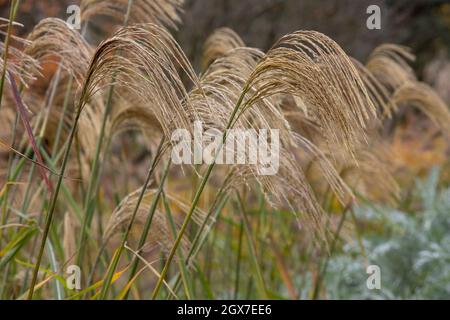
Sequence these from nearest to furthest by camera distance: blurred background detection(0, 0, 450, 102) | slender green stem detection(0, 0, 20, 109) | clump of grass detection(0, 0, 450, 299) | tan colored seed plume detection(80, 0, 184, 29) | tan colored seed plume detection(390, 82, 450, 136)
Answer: clump of grass detection(0, 0, 450, 299), slender green stem detection(0, 0, 20, 109), tan colored seed plume detection(80, 0, 184, 29), tan colored seed plume detection(390, 82, 450, 136), blurred background detection(0, 0, 450, 102)

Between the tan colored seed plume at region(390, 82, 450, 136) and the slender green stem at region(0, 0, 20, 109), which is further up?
the tan colored seed plume at region(390, 82, 450, 136)

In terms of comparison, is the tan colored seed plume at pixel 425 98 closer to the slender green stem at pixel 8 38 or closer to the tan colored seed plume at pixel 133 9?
the tan colored seed plume at pixel 133 9

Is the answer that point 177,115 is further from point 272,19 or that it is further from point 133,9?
point 272,19

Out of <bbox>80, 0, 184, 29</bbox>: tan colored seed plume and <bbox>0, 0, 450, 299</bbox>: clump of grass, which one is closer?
<bbox>0, 0, 450, 299</bbox>: clump of grass

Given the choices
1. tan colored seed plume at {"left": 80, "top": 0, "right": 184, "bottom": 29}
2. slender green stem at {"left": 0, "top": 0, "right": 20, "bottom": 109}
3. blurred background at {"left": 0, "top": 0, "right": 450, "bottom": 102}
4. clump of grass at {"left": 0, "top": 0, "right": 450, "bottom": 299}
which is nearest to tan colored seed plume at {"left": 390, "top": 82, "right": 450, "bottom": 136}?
clump of grass at {"left": 0, "top": 0, "right": 450, "bottom": 299}

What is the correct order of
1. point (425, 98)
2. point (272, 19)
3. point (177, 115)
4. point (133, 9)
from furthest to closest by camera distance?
point (272, 19) < point (425, 98) < point (133, 9) < point (177, 115)

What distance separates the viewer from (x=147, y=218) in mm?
2053

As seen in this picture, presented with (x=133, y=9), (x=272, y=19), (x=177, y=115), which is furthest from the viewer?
(x=272, y=19)

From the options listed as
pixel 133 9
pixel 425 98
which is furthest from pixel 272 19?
pixel 133 9

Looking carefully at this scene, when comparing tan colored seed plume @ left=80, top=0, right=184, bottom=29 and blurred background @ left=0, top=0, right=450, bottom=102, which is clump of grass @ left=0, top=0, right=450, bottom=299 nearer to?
tan colored seed plume @ left=80, top=0, right=184, bottom=29

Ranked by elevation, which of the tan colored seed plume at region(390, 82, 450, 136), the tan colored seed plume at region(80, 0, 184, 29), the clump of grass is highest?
the tan colored seed plume at region(80, 0, 184, 29)
